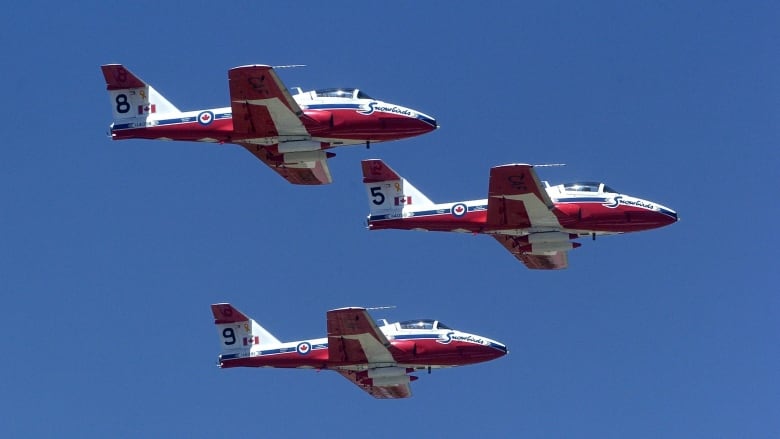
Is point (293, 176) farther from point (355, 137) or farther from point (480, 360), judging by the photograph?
point (480, 360)

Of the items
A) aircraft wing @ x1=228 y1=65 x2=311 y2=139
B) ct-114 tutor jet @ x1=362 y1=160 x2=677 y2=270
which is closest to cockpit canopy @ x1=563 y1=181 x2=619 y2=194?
ct-114 tutor jet @ x1=362 y1=160 x2=677 y2=270

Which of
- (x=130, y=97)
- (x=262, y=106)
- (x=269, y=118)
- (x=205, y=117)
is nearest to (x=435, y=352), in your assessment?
(x=269, y=118)

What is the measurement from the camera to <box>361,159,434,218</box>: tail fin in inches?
4021

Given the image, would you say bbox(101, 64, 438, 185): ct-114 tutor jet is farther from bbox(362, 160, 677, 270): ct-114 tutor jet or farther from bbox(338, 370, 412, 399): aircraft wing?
bbox(338, 370, 412, 399): aircraft wing

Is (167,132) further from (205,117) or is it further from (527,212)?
(527,212)

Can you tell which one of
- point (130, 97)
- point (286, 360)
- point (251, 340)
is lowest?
point (286, 360)

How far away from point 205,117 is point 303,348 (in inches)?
564

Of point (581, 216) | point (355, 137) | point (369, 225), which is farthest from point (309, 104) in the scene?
point (581, 216)

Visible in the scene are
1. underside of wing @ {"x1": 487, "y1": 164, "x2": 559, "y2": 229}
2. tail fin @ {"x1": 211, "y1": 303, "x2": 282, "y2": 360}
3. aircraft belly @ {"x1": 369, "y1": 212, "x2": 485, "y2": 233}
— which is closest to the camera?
underside of wing @ {"x1": 487, "y1": 164, "x2": 559, "y2": 229}

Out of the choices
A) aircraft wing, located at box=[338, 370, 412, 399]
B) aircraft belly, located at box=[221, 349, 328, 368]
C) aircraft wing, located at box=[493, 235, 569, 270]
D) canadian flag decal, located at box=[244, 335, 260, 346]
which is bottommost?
aircraft wing, located at box=[338, 370, 412, 399]

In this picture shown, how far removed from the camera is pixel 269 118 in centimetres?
9369

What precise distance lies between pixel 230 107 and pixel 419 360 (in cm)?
1737

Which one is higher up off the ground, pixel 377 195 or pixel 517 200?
pixel 377 195

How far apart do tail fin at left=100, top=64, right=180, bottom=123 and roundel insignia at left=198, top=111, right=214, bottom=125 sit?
175 centimetres
